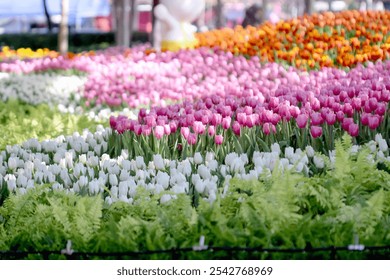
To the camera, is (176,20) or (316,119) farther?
(176,20)

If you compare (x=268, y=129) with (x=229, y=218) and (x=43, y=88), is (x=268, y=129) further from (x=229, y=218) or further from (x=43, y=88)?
(x=43, y=88)

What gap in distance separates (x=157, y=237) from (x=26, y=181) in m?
1.79

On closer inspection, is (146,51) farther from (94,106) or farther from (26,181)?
(26,181)

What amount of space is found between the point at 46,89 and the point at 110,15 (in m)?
32.3

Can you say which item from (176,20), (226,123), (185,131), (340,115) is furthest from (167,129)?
(176,20)

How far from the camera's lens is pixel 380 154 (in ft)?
16.8

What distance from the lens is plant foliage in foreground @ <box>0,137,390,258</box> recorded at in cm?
355

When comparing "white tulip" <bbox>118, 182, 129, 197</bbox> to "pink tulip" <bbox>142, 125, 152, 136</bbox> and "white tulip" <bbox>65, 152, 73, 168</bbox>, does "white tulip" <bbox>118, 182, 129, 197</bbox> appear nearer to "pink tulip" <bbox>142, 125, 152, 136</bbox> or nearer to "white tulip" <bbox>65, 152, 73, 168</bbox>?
"white tulip" <bbox>65, 152, 73, 168</bbox>

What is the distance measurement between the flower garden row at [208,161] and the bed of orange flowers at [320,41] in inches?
2.4

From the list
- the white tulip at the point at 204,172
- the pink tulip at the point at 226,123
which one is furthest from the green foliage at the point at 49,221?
the pink tulip at the point at 226,123

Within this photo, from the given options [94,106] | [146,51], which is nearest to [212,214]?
[94,106]

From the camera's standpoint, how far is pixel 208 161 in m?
5.27

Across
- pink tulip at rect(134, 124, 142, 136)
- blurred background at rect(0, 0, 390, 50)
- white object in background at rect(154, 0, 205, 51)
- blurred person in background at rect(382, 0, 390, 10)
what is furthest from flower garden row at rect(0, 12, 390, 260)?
blurred person in background at rect(382, 0, 390, 10)

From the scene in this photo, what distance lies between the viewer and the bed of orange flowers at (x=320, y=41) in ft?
33.1
